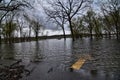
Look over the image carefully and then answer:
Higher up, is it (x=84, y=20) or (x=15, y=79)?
(x=84, y=20)

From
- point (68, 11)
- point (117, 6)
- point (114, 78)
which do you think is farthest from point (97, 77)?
point (117, 6)

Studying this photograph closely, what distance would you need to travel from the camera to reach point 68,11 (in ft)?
168

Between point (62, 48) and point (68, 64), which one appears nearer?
point (68, 64)

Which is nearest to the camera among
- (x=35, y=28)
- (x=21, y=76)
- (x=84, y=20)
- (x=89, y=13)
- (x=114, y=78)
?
(x=114, y=78)

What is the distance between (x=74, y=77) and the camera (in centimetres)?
605

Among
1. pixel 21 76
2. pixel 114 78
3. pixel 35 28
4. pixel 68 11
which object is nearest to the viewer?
pixel 114 78

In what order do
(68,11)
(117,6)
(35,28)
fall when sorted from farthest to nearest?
(35,28), (117,6), (68,11)

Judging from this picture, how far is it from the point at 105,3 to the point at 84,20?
2813cm

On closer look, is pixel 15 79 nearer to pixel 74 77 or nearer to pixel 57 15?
pixel 74 77

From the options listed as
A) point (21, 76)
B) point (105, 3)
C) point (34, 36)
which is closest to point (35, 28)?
point (34, 36)

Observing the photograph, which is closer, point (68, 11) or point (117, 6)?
point (68, 11)

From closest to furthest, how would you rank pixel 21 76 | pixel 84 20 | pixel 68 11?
1. pixel 21 76
2. pixel 68 11
3. pixel 84 20

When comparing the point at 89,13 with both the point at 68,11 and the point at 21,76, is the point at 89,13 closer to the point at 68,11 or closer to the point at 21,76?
the point at 68,11

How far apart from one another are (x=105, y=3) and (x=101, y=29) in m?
33.1
